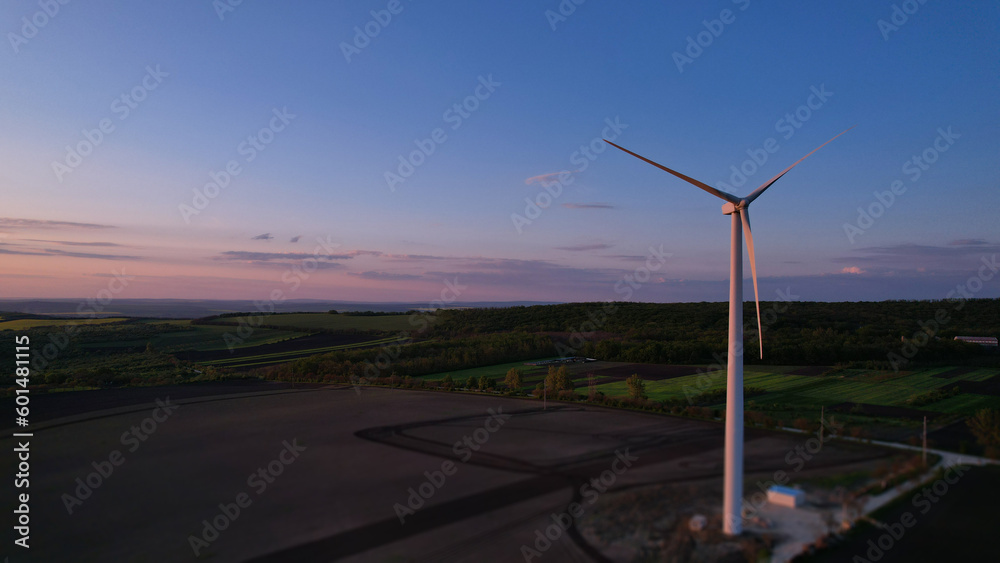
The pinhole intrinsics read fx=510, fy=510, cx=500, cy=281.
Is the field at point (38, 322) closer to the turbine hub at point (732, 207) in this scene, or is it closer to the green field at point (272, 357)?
the green field at point (272, 357)

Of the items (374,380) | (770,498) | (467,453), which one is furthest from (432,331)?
(770,498)

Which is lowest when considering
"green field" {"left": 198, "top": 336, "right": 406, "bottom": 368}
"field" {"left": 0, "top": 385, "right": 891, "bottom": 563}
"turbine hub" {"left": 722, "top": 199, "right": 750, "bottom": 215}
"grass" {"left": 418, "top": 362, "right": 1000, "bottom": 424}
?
"green field" {"left": 198, "top": 336, "right": 406, "bottom": 368}

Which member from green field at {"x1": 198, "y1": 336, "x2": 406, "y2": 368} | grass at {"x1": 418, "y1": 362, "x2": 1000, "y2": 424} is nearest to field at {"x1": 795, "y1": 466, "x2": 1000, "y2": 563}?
grass at {"x1": 418, "y1": 362, "x2": 1000, "y2": 424}

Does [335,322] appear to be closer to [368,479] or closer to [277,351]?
[277,351]

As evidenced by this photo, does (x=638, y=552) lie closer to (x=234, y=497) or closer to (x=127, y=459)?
(x=234, y=497)

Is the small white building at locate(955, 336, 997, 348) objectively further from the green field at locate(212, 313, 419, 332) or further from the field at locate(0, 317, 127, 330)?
the field at locate(0, 317, 127, 330)

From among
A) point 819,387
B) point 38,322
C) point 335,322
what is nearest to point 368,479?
point 819,387

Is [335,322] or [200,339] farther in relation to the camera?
[335,322]
